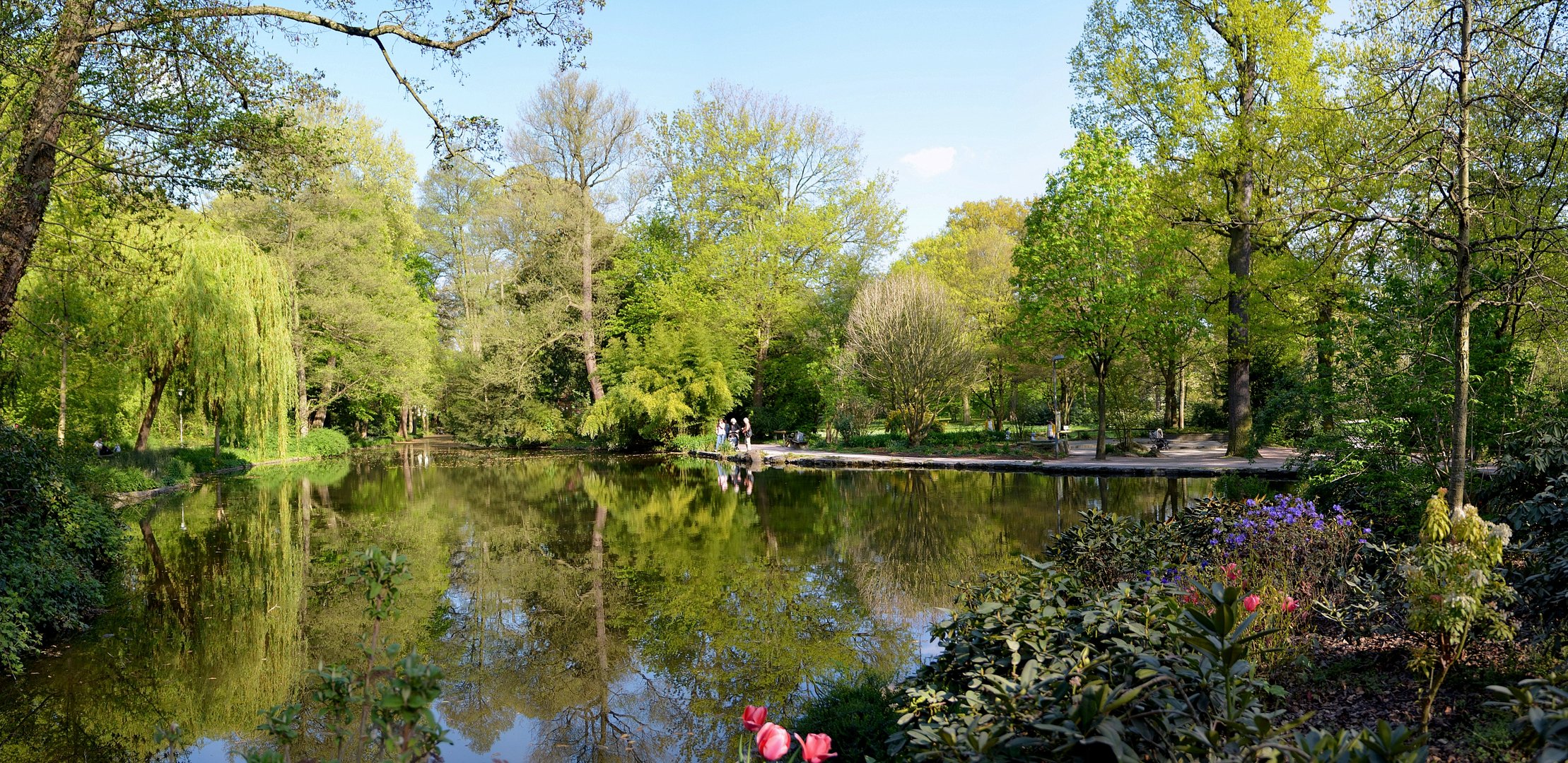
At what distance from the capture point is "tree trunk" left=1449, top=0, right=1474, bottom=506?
17.2 feet

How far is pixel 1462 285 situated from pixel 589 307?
30.7 metres

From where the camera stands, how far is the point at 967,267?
35.7m

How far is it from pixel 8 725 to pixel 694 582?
5747 millimetres

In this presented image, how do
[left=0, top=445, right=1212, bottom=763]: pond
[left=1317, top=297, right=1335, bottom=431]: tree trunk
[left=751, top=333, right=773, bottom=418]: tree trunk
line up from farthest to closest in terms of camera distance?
[left=751, top=333, right=773, bottom=418]: tree trunk → [left=1317, top=297, right=1335, bottom=431]: tree trunk → [left=0, top=445, right=1212, bottom=763]: pond

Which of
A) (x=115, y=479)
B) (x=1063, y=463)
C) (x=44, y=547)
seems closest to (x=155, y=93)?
(x=44, y=547)

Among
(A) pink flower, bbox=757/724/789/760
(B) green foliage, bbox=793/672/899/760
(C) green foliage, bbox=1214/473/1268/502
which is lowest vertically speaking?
(B) green foliage, bbox=793/672/899/760

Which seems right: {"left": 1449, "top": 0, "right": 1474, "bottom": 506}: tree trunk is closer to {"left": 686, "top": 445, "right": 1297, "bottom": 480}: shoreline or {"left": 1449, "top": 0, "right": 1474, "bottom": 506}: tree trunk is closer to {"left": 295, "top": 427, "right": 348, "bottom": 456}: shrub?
{"left": 686, "top": 445, "right": 1297, "bottom": 480}: shoreline

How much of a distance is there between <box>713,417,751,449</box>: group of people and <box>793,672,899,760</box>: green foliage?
2267 cm

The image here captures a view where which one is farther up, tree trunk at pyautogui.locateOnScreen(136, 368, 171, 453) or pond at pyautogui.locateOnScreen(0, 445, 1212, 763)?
tree trunk at pyautogui.locateOnScreen(136, 368, 171, 453)

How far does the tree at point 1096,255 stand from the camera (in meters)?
20.5

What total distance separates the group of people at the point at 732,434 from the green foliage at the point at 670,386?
0.78m

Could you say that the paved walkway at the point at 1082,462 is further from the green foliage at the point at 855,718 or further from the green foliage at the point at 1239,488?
the green foliage at the point at 855,718

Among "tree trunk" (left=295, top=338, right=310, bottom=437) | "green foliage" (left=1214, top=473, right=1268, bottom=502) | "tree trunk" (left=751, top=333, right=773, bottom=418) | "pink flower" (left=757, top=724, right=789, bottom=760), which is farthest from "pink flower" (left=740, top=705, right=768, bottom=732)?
"tree trunk" (left=751, top=333, right=773, bottom=418)

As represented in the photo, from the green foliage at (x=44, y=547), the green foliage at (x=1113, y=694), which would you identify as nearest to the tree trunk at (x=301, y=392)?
the green foliage at (x=44, y=547)
